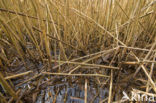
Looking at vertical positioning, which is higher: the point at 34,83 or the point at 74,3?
the point at 74,3

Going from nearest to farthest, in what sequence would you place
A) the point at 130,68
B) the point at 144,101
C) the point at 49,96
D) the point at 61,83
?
the point at 144,101 < the point at 49,96 < the point at 61,83 < the point at 130,68

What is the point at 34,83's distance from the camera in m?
0.83

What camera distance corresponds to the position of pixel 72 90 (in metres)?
0.82

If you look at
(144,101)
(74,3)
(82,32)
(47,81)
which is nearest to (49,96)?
(47,81)

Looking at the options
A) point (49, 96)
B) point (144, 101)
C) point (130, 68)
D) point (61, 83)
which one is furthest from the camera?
point (130, 68)

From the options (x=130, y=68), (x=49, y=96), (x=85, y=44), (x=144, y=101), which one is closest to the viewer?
(x=144, y=101)

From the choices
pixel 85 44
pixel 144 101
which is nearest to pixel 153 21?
pixel 85 44

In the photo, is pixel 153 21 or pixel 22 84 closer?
pixel 22 84

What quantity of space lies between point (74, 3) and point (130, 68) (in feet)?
3.05

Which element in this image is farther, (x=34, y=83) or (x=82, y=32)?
(x=82, y=32)

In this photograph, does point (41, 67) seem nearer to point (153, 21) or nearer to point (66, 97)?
point (66, 97)

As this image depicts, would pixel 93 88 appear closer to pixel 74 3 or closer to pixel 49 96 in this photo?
pixel 49 96

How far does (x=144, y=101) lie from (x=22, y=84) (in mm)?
820

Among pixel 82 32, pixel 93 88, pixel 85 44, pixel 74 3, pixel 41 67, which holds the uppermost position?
pixel 74 3
